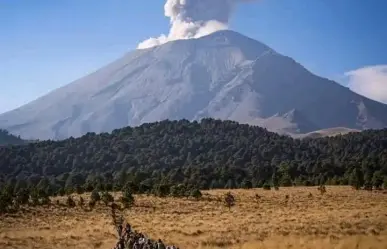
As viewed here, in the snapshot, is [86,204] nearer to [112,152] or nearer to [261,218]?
[261,218]

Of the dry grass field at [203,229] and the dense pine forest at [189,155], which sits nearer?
the dry grass field at [203,229]

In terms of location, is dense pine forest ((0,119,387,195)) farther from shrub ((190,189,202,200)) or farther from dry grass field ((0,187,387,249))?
dry grass field ((0,187,387,249))

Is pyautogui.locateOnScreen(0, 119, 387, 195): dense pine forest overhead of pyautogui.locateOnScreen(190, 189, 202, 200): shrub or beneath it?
overhead

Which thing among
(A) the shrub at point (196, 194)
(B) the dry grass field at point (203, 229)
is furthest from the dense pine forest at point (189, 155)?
(B) the dry grass field at point (203, 229)

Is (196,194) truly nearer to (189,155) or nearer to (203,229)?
(203,229)

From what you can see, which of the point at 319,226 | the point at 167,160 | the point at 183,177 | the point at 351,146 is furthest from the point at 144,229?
the point at 351,146

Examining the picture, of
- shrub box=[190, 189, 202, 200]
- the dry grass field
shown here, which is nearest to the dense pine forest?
shrub box=[190, 189, 202, 200]

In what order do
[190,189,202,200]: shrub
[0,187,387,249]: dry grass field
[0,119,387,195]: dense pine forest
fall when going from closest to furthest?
[0,187,387,249]: dry grass field, [190,189,202,200]: shrub, [0,119,387,195]: dense pine forest

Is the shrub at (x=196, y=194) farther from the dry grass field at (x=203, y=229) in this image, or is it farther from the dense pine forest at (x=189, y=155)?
the dense pine forest at (x=189, y=155)

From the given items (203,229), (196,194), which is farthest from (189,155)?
(203,229)

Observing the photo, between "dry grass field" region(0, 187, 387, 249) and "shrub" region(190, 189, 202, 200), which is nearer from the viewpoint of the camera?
"dry grass field" region(0, 187, 387, 249)
